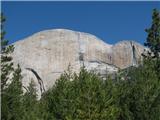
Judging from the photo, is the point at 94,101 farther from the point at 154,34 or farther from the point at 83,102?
the point at 154,34

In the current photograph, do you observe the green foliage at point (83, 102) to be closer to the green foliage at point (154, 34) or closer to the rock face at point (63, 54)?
the green foliage at point (154, 34)

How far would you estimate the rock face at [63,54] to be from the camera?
103 metres

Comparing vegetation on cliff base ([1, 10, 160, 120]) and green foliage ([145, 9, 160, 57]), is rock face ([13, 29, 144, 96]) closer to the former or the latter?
green foliage ([145, 9, 160, 57])

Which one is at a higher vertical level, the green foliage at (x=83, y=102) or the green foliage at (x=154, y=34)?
the green foliage at (x=154, y=34)

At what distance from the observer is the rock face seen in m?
103

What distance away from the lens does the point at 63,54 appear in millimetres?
104875

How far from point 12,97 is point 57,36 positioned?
5819cm

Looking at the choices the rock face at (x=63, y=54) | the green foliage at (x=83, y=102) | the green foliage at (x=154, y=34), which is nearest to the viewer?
the green foliage at (x=83, y=102)

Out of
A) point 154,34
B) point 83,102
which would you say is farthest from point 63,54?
point 83,102

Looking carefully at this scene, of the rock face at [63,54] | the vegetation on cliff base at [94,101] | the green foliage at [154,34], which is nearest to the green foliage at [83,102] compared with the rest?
the vegetation on cliff base at [94,101]

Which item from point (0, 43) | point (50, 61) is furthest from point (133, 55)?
point (0, 43)

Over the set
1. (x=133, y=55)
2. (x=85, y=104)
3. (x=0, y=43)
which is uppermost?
(x=133, y=55)

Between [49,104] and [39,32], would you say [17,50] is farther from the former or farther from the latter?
[49,104]

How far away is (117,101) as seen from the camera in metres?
42.9
